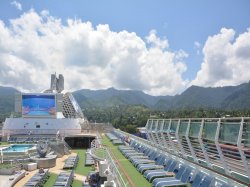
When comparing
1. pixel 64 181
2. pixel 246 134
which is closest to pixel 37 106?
pixel 64 181

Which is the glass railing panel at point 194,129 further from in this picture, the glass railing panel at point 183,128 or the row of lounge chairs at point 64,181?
the row of lounge chairs at point 64,181

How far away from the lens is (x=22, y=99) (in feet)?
131

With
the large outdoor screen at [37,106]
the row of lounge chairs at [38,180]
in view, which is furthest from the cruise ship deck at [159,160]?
the large outdoor screen at [37,106]

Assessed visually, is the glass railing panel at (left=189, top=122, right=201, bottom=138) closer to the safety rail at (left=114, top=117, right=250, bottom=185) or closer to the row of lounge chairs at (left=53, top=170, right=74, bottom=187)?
the safety rail at (left=114, top=117, right=250, bottom=185)

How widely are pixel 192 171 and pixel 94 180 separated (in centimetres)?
479

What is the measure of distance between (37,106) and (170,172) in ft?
99.4

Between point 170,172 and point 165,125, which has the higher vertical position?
point 165,125

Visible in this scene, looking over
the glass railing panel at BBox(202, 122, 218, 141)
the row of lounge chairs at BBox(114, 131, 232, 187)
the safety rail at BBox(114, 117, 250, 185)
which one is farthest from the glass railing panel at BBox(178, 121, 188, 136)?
the glass railing panel at BBox(202, 122, 218, 141)

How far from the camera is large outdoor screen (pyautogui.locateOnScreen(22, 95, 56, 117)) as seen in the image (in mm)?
39844

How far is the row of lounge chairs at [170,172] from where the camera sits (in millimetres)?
9258

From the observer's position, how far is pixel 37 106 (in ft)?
131

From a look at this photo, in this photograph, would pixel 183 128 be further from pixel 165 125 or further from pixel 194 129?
pixel 165 125

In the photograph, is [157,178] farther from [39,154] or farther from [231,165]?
[39,154]

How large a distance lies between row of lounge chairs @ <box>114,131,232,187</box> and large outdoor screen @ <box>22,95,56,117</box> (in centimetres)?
2497
